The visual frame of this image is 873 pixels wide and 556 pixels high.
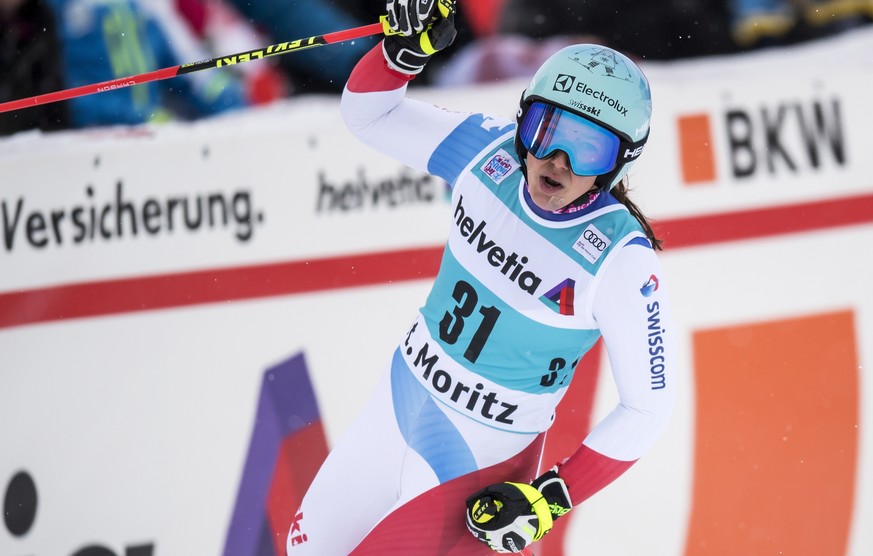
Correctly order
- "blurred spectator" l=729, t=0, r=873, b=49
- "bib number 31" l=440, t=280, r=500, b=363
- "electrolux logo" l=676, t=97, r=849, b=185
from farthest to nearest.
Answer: "blurred spectator" l=729, t=0, r=873, b=49, "electrolux logo" l=676, t=97, r=849, b=185, "bib number 31" l=440, t=280, r=500, b=363

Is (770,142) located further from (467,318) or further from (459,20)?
(467,318)

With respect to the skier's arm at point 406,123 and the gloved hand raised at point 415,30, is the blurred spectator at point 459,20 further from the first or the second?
the gloved hand raised at point 415,30

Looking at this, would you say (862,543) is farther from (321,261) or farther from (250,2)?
(250,2)

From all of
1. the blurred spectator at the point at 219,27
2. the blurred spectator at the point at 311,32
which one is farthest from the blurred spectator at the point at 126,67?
the blurred spectator at the point at 311,32

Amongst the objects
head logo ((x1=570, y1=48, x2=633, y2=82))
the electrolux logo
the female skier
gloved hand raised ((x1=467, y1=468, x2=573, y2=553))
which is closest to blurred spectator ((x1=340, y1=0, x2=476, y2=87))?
the electrolux logo

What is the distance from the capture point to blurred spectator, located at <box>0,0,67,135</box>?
468 centimetres

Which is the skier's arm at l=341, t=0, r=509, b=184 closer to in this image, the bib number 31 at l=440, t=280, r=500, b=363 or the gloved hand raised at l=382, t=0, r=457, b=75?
the gloved hand raised at l=382, t=0, r=457, b=75

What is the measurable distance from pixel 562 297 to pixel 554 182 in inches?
11.9

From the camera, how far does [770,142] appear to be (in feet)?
14.2

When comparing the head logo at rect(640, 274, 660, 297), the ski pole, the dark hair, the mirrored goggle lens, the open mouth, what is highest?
the ski pole

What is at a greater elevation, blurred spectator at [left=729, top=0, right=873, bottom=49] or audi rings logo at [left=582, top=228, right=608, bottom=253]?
audi rings logo at [left=582, top=228, right=608, bottom=253]

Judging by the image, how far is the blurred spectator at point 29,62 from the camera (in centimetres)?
468

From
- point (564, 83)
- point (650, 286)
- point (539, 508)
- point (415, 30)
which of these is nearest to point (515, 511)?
point (539, 508)

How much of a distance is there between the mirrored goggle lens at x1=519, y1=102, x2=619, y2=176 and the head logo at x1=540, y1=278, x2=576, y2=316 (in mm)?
296
